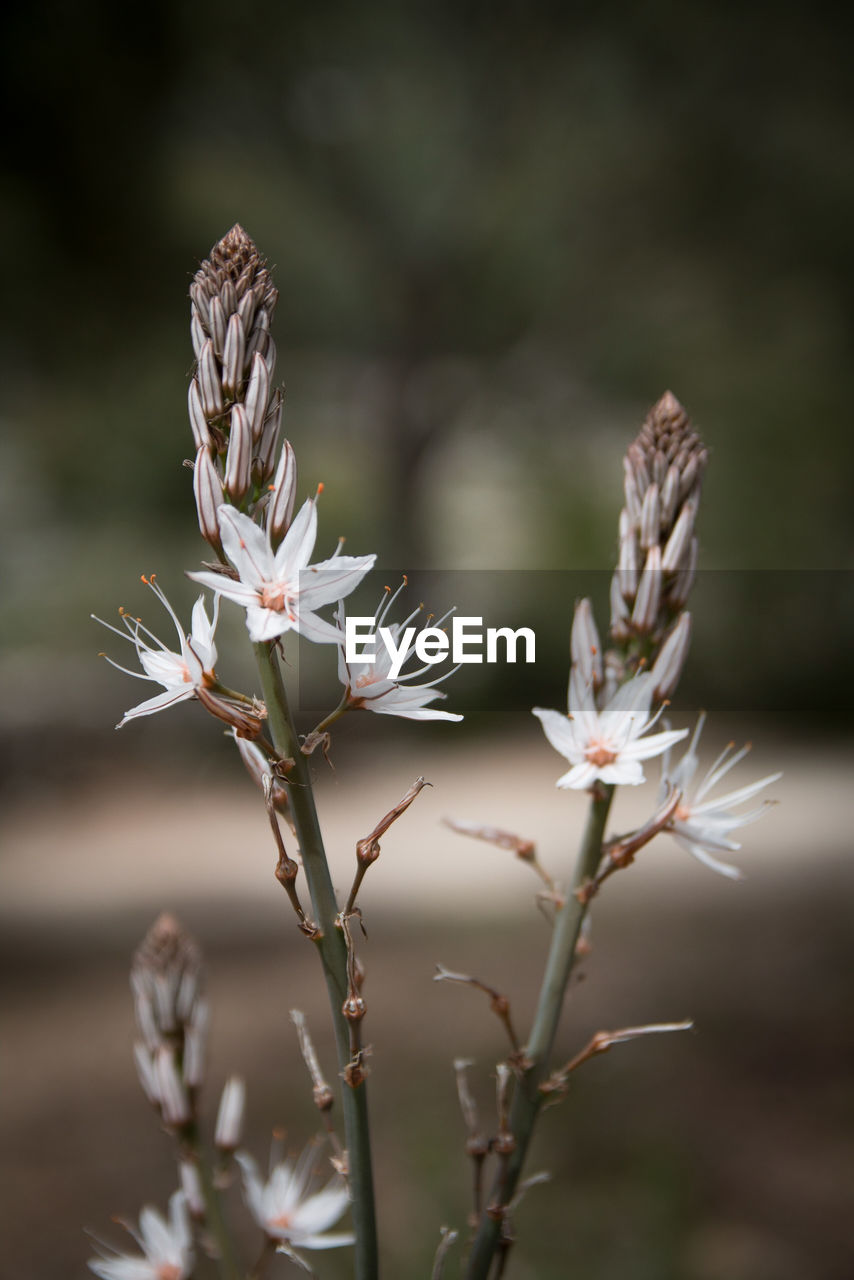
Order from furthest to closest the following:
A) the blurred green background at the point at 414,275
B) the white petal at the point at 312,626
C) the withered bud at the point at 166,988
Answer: the blurred green background at the point at 414,275
the withered bud at the point at 166,988
the white petal at the point at 312,626

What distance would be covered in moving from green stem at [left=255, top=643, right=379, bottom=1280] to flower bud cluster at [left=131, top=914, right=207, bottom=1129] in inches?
3.5

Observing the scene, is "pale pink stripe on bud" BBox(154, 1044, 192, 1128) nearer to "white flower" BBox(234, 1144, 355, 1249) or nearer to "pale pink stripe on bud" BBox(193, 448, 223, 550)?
"white flower" BBox(234, 1144, 355, 1249)

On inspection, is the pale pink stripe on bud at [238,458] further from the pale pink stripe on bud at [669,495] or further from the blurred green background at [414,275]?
the blurred green background at [414,275]

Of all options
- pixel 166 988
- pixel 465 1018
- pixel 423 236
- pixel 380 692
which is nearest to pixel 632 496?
pixel 380 692

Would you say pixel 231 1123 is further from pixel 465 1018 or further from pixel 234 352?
pixel 465 1018

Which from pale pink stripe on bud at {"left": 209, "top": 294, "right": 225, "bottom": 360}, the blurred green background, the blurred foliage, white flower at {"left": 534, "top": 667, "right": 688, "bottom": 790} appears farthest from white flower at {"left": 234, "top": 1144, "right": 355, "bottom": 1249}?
the blurred foliage

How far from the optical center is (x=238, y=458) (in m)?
0.27

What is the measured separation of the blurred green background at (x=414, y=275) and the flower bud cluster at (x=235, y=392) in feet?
7.46

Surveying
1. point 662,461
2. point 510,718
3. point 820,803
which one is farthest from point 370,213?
point 662,461

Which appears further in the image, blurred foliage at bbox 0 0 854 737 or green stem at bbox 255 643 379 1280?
blurred foliage at bbox 0 0 854 737

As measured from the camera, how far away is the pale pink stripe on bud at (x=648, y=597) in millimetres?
331

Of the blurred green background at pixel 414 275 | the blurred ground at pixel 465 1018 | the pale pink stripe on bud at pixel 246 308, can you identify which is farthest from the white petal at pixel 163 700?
the blurred green background at pixel 414 275

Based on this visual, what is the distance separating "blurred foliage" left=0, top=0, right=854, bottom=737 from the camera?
2754mm

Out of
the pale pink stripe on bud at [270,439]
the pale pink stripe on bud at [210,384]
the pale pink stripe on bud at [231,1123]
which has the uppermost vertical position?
the pale pink stripe on bud at [210,384]
